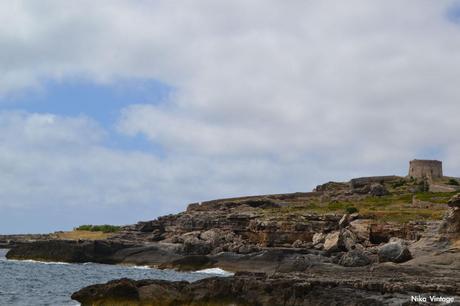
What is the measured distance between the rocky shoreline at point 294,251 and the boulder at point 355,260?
0.08m

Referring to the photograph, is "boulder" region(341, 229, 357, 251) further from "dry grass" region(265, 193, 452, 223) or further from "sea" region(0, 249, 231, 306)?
"sea" region(0, 249, 231, 306)

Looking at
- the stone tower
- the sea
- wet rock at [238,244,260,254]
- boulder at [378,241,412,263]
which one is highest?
the stone tower

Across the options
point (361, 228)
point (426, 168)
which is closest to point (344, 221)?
point (361, 228)

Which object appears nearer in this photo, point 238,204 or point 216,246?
point 216,246

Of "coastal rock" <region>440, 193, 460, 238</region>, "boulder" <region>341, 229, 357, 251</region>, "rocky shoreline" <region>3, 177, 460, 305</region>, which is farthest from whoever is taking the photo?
"boulder" <region>341, 229, 357, 251</region>

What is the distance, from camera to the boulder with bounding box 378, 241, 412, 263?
1857 inches

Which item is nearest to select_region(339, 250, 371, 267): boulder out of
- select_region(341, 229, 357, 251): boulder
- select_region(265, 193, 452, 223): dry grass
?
select_region(341, 229, 357, 251): boulder

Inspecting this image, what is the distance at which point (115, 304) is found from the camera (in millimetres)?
28797

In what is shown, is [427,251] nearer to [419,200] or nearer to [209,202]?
[419,200]

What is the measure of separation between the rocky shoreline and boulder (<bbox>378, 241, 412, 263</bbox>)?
9 cm

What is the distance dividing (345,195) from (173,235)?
117 feet

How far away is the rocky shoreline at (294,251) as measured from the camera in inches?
1079

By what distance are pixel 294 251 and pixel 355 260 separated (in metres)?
13.4

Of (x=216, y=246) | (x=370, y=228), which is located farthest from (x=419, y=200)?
(x=216, y=246)
